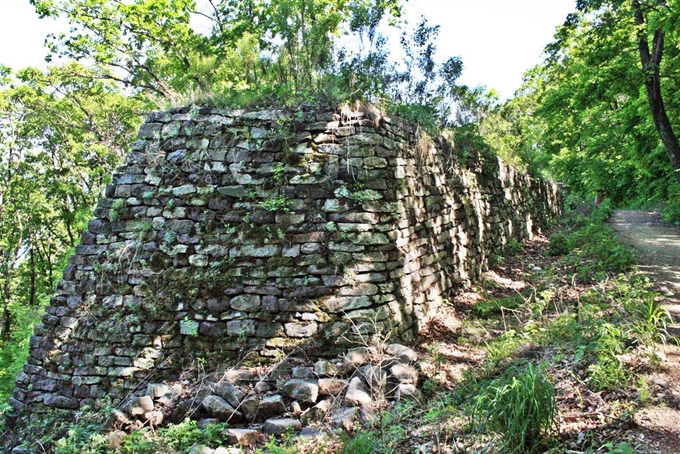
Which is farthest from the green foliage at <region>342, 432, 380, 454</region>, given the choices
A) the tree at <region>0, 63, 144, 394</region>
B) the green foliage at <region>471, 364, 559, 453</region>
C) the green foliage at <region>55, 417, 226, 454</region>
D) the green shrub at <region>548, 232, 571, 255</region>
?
the tree at <region>0, 63, 144, 394</region>

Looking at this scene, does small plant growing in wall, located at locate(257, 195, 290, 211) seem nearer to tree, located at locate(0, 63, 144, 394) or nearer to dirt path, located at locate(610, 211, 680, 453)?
dirt path, located at locate(610, 211, 680, 453)

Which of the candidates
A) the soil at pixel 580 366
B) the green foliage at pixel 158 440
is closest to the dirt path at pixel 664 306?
the soil at pixel 580 366

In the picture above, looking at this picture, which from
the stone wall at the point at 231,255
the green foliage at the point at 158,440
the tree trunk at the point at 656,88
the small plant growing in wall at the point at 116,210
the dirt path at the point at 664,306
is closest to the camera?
the dirt path at the point at 664,306

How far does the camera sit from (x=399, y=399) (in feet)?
12.9

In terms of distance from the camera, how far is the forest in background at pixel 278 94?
21.2 ft

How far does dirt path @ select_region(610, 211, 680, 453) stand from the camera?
2.85m

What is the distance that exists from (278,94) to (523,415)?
4396 mm

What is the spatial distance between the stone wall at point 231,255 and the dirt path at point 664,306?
8.04 ft

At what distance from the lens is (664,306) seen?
17.0 feet

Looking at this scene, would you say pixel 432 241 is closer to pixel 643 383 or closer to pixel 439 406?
pixel 439 406

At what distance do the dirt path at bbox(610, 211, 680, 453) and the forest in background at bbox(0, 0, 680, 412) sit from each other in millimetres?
1579

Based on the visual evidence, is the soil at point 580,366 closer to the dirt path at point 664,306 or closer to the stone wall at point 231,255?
the dirt path at point 664,306

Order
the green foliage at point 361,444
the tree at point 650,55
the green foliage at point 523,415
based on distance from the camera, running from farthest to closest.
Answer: the tree at point 650,55, the green foliage at point 361,444, the green foliage at point 523,415

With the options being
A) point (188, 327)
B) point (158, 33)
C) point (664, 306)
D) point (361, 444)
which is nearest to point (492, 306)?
point (664, 306)
